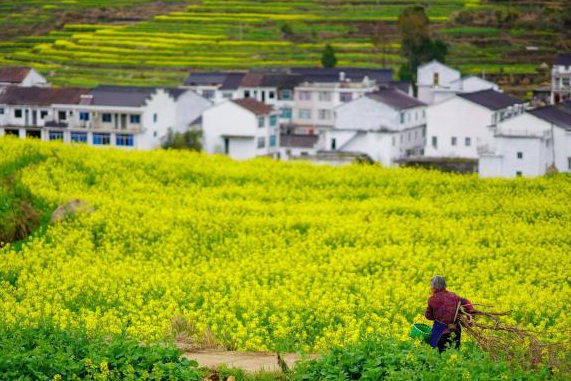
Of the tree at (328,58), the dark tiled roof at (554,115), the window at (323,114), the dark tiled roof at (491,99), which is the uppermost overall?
the tree at (328,58)

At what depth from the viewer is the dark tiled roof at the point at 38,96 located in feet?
207

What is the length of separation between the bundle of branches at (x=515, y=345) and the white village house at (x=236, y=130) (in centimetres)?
5147

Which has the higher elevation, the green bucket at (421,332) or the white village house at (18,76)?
the white village house at (18,76)

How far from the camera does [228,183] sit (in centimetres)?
3562

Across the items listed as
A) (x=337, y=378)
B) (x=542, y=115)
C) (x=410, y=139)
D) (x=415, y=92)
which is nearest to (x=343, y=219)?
(x=337, y=378)

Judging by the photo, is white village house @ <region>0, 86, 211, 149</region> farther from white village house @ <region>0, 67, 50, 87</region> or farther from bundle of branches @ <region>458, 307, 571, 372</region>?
bundle of branches @ <region>458, 307, 571, 372</region>

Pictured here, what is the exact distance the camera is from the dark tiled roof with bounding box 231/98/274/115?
66750 millimetres

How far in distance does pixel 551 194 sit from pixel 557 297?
12.2 meters

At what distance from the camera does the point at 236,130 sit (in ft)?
219

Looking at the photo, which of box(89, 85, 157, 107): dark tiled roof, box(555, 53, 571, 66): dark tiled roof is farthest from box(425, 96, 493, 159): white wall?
box(89, 85, 157, 107): dark tiled roof

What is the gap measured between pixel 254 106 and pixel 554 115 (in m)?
19.1

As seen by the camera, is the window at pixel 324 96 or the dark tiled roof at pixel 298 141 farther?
the window at pixel 324 96

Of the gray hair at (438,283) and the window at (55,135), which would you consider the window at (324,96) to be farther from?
the gray hair at (438,283)

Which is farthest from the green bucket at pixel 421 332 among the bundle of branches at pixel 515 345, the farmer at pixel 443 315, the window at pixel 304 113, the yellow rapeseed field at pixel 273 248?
the window at pixel 304 113
